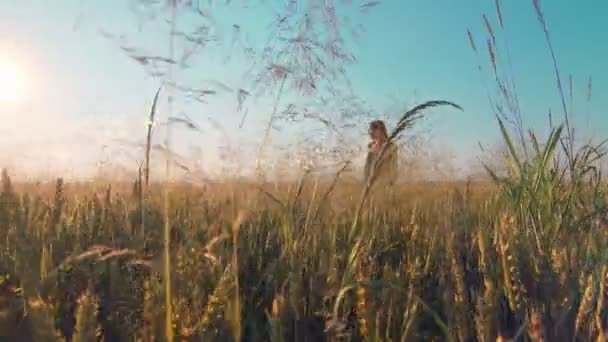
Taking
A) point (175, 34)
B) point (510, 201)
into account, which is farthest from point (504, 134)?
point (175, 34)

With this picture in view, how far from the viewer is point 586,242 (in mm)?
1715

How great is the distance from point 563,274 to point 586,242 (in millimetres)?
602

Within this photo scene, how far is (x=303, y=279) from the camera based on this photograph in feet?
4.50

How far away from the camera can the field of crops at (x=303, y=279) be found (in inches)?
36.0

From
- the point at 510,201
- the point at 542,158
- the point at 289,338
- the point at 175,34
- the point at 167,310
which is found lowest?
the point at 289,338

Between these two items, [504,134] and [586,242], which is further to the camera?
[504,134]

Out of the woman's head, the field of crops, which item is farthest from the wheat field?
the woman's head

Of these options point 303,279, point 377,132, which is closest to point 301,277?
point 303,279

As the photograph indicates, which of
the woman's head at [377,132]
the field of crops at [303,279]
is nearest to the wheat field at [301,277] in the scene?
the field of crops at [303,279]

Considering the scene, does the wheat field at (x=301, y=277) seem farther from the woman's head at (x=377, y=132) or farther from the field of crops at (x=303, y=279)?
the woman's head at (x=377, y=132)

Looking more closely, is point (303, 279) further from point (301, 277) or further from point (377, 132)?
point (377, 132)

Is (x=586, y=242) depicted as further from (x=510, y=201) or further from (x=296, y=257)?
(x=296, y=257)

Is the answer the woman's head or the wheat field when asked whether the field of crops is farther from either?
the woman's head

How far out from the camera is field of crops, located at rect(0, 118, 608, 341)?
915mm
